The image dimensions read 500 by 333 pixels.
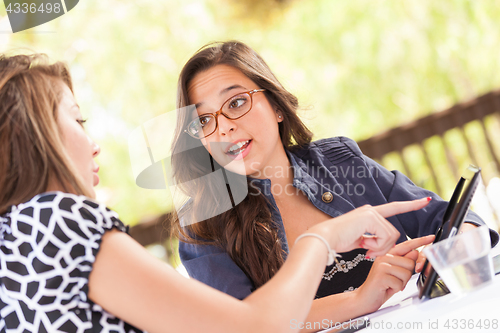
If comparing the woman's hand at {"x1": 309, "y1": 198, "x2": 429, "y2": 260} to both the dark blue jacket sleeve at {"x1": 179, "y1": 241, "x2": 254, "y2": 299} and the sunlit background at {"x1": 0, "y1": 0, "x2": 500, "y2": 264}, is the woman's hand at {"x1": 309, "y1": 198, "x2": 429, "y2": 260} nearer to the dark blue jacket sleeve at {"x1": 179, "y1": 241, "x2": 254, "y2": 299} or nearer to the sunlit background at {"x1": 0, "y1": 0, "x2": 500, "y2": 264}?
the dark blue jacket sleeve at {"x1": 179, "y1": 241, "x2": 254, "y2": 299}

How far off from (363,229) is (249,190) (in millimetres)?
625

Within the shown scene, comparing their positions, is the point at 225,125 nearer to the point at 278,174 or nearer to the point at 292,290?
the point at 278,174

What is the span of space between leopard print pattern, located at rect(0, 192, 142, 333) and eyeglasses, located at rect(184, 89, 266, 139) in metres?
0.67

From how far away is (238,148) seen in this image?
1268 millimetres

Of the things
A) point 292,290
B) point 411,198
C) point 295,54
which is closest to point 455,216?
point 292,290

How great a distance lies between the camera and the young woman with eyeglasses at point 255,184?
119 centimetres

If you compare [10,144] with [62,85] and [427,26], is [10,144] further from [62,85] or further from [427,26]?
[427,26]

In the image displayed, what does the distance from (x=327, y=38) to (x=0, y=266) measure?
13.6 feet

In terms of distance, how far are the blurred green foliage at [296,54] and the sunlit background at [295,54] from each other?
0.01 metres

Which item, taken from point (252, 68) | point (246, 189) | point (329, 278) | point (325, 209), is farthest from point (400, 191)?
point (252, 68)

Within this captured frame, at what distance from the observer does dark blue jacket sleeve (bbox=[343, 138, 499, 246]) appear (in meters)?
1.19

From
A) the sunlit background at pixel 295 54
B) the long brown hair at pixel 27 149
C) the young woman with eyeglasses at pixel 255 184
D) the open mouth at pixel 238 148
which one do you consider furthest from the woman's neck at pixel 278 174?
the sunlit background at pixel 295 54

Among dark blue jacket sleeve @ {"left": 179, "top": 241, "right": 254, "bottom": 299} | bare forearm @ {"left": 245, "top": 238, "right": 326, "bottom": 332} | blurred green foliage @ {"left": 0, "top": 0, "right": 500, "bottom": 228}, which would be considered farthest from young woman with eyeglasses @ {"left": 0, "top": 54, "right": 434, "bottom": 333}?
blurred green foliage @ {"left": 0, "top": 0, "right": 500, "bottom": 228}

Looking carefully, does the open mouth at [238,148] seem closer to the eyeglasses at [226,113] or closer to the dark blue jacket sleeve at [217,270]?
the eyeglasses at [226,113]
